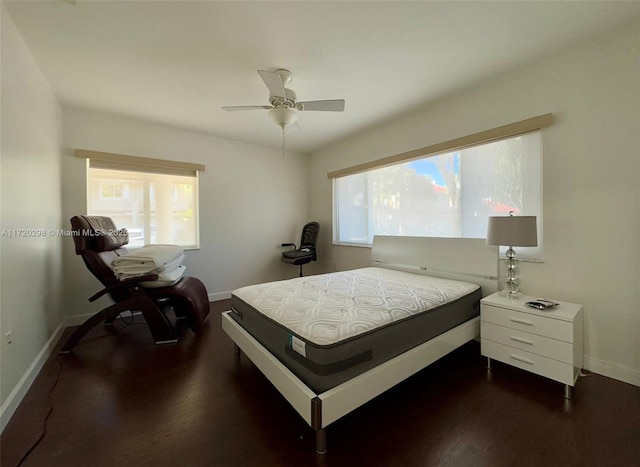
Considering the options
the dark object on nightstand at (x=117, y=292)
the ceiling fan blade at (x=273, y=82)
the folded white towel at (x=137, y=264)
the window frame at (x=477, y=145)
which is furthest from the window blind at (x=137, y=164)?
the window frame at (x=477, y=145)

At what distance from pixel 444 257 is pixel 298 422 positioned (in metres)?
2.10

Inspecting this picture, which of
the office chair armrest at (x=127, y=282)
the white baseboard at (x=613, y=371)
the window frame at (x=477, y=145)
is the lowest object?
the white baseboard at (x=613, y=371)

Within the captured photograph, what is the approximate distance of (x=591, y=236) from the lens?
76.0 inches

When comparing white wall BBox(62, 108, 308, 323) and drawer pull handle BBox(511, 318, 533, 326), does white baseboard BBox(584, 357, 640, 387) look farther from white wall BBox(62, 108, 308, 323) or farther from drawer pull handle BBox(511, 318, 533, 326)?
white wall BBox(62, 108, 308, 323)

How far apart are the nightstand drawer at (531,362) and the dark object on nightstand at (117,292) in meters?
2.70

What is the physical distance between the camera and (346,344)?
4.36 ft

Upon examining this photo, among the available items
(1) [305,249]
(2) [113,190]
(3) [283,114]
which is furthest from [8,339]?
(1) [305,249]

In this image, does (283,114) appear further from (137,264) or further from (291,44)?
(137,264)

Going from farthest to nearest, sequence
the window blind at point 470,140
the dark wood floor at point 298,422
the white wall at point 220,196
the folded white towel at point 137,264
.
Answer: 1. the white wall at point 220,196
2. the folded white towel at point 137,264
3. the window blind at point 470,140
4. the dark wood floor at point 298,422

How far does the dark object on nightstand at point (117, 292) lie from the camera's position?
2.33m

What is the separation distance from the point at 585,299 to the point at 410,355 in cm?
155

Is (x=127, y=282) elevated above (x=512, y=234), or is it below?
below

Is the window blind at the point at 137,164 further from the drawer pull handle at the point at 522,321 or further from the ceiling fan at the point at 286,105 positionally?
the drawer pull handle at the point at 522,321

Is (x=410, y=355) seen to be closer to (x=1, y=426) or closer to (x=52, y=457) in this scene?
(x=52, y=457)
